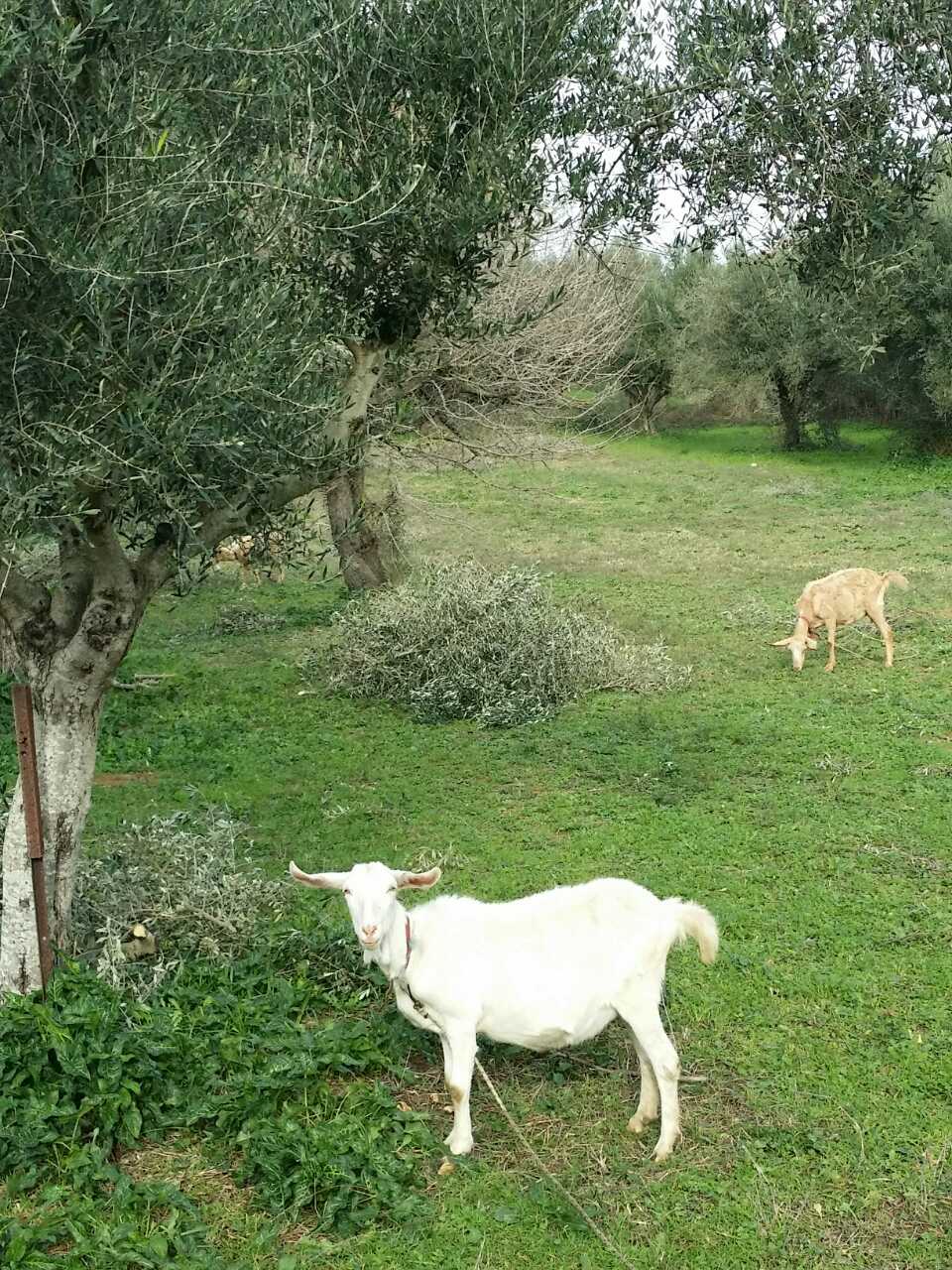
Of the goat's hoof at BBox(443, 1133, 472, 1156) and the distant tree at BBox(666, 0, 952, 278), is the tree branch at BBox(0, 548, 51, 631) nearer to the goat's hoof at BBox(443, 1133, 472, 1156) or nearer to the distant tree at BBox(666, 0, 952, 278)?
the goat's hoof at BBox(443, 1133, 472, 1156)

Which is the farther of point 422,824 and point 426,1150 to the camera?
point 422,824

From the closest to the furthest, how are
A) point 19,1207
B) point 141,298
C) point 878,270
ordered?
point 19,1207
point 141,298
point 878,270

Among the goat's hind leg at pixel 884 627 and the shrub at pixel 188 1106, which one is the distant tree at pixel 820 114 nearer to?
the shrub at pixel 188 1106

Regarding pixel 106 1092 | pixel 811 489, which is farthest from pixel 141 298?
pixel 811 489

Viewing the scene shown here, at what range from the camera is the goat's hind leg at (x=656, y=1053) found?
6043 millimetres

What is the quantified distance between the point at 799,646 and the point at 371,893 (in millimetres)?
11242

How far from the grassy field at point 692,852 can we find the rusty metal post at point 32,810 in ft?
4.89

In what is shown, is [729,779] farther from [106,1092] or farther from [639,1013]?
[106,1092]

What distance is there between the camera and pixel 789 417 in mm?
39094

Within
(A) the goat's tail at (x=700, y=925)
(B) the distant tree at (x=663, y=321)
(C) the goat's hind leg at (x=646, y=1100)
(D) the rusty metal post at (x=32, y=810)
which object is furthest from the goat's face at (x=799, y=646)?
(B) the distant tree at (x=663, y=321)

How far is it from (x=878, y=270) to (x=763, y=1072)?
5051 mm

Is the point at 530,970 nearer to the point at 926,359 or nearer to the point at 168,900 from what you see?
the point at 168,900

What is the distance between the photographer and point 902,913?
8.84 m

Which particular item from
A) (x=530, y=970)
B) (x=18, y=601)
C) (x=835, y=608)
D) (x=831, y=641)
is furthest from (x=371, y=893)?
(x=835, y=608)
